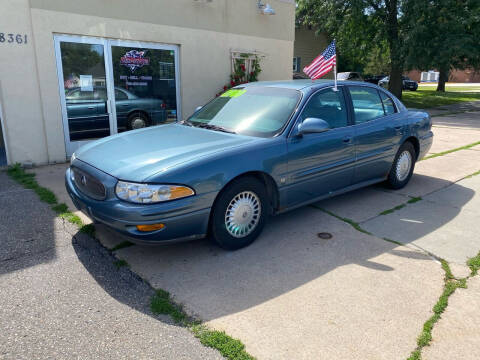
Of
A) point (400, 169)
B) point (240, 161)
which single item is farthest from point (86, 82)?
point (400, 169)

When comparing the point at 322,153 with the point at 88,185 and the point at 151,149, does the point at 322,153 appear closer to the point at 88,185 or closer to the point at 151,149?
the point at 151,149

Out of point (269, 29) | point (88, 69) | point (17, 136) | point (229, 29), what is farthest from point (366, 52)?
point (17, 136)

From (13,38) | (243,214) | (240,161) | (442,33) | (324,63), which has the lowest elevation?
(243,214)

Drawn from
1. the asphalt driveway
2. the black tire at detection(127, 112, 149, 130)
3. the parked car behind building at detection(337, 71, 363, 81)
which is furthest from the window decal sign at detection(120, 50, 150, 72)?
the parked car behind building at detection(337, 71, 363, 81)

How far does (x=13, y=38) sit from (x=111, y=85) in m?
1.89

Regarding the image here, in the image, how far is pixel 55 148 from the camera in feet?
24.6

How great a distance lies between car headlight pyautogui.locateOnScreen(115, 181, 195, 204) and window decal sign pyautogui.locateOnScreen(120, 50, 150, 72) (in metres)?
5.71

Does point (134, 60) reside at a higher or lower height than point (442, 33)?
lower

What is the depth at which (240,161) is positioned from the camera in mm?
3711

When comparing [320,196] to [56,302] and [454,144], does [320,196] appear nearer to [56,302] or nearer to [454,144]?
[56,302]

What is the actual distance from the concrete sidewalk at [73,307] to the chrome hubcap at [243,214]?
100 cm

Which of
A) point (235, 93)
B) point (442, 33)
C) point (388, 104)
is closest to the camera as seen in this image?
point (235, 93)

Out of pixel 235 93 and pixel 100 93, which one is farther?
pixel 100 93

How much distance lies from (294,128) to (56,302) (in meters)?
2.76
